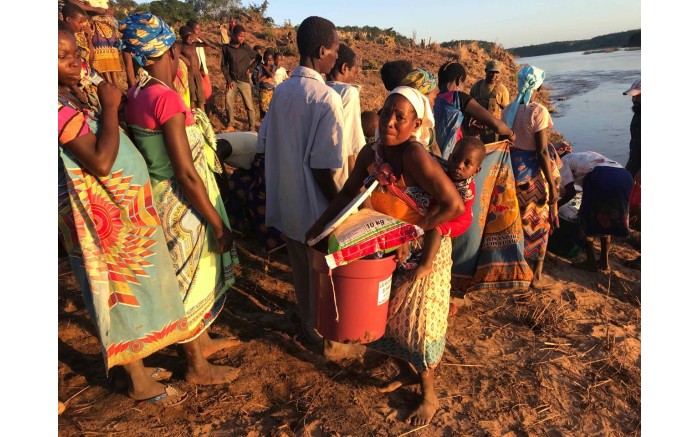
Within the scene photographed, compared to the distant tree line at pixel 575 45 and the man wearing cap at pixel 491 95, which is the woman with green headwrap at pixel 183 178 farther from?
the distant tree line at pixel 575 45

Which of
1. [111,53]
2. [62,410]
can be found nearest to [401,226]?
[62,410]

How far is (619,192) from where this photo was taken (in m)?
4.55

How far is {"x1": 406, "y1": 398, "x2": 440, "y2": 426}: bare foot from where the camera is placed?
2590mm

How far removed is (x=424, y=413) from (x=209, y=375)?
1319 millimetres

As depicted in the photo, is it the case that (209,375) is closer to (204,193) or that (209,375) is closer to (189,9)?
(204,193)

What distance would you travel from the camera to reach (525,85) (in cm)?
398

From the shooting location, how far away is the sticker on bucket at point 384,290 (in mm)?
2190

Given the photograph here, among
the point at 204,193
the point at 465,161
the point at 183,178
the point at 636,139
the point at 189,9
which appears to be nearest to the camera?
the point at 183,178

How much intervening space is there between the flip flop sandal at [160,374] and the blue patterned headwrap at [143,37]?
185 cm

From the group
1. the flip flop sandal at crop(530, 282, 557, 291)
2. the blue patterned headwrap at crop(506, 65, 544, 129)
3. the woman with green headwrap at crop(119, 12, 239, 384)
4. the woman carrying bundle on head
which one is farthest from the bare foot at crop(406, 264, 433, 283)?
the flip flop sandal at crop(530, 282, 557, 291)

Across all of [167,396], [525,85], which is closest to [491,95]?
[525,85]

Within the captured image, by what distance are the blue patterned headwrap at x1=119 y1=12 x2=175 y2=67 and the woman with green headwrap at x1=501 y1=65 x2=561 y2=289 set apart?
2.90 meters

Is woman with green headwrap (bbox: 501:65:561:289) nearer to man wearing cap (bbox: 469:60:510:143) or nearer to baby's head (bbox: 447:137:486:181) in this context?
baby's head (bbox: 447:137:486:181)

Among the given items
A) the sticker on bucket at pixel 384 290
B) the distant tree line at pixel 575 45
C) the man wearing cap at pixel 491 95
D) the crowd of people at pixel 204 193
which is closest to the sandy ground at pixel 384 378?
the crowd of people at pixel 204 193
